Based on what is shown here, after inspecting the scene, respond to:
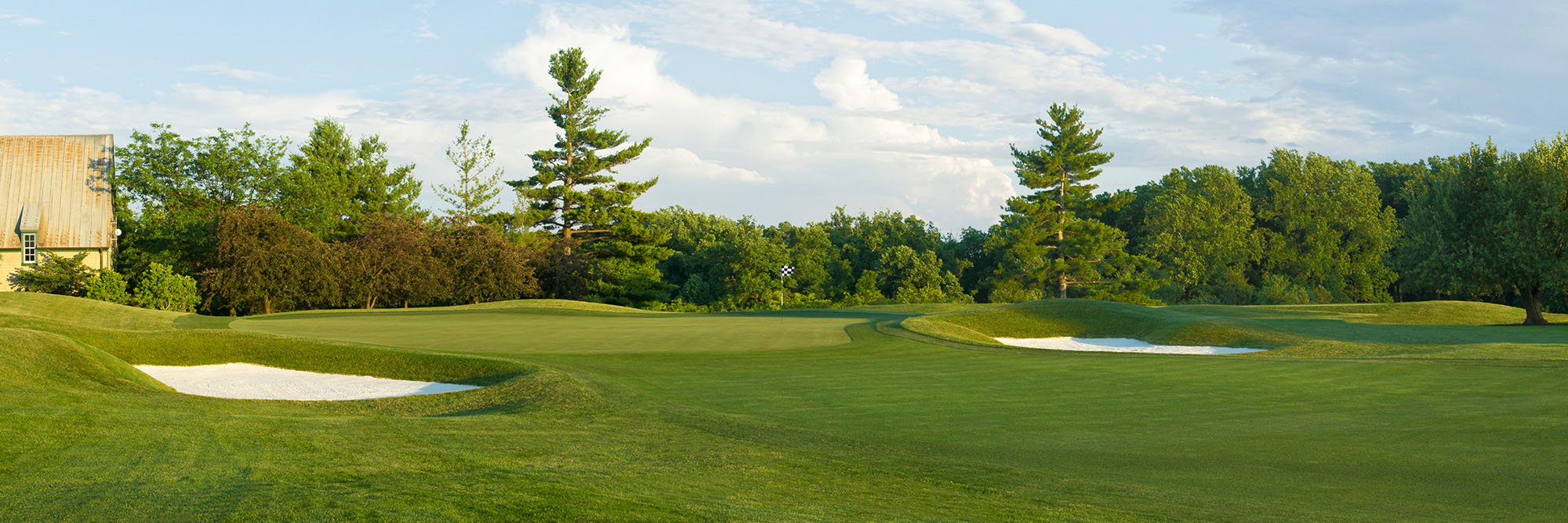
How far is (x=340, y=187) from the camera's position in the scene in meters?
48.6

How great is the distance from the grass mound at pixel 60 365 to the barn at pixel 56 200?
31528 millimetres

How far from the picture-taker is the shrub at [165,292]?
101ft

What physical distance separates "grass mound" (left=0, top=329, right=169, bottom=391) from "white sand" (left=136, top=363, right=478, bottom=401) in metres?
0.93

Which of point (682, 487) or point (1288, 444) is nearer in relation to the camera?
point (682, 487)

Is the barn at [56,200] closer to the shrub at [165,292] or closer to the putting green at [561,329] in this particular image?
the shrub at [165,292]

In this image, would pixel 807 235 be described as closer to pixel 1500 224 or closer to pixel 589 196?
pixel 589 196

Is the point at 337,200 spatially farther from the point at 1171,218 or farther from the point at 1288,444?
the point at 1171,218

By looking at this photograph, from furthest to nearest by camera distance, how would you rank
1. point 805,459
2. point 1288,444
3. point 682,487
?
point 1288,444 < point 805,459 < point 682,487

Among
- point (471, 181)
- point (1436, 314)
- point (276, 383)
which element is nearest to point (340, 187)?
point (471, 181)

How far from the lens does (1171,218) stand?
6731 cm

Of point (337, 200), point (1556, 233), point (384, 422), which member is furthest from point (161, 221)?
point (1556, 233)

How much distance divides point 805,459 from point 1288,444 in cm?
420

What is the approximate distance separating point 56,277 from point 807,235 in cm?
4748

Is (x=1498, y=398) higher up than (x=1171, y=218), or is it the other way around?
(x=1171, y=218)
